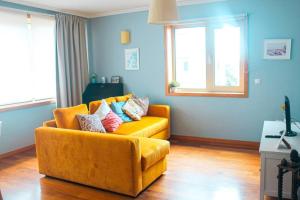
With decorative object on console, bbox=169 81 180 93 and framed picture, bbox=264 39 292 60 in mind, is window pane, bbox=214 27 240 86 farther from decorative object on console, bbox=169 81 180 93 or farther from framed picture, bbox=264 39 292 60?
decorative object on console, bbox=169 81 180 93

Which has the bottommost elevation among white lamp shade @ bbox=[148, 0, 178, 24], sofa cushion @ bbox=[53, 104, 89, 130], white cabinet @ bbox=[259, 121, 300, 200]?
white cabinet @ bbox=[259, 121, 300, 200]

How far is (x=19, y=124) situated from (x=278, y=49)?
412 centimetres

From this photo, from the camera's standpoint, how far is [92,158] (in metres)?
3.16

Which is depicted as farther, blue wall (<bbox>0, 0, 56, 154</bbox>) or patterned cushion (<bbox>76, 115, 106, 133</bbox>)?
blue wall (<bbox>0, 0, 56, 154</bbox>)

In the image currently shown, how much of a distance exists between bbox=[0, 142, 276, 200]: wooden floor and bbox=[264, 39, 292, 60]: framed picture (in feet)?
4.81

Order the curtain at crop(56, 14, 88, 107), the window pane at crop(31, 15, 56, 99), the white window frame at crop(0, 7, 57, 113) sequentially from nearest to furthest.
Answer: the white window frame at crop(0, 7, 57, 113) < the window pane at crop(31, 15, 56, 99) < the curtain at crop(56, 14, 88, 107)

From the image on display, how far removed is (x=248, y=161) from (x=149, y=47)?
2.59 meters

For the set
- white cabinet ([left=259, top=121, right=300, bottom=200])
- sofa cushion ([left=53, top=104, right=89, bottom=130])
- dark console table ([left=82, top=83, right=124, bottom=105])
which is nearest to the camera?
white cabinet ([left=259, top=121, right=300, bottom=200])

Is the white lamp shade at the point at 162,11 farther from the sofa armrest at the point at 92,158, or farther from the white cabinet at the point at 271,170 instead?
the white cabinet at the point at 271,170

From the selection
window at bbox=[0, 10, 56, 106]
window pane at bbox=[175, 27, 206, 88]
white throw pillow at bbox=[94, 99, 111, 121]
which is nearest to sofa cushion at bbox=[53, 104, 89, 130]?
white throw pillow at bbox=[94, 99, 111, 121]

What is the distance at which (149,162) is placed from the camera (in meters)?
3.10

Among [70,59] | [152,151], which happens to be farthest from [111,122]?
[70,59]

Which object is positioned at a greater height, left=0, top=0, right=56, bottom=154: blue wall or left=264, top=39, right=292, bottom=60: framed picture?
left=264, top=39, right=292, bottom=60: framed picture

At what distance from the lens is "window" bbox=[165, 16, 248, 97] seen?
15.2ft
